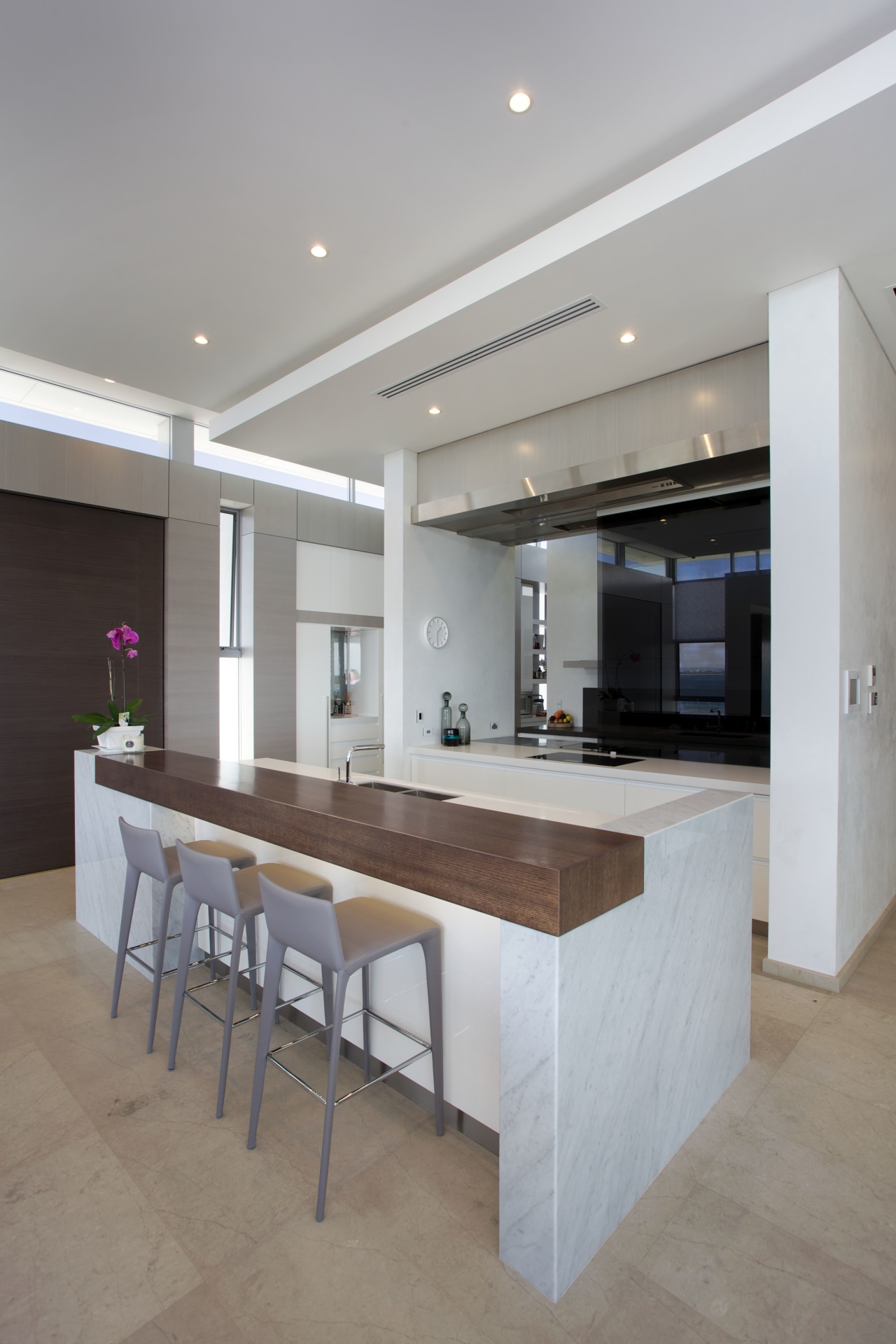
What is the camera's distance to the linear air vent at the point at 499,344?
9.27 feet

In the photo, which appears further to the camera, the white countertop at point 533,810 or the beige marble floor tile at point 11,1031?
the beige marble floor tile at point 11,1031

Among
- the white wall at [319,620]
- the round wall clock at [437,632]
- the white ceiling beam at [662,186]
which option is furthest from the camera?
the white wall at [319,620]

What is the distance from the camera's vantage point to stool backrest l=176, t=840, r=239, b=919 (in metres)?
1.94

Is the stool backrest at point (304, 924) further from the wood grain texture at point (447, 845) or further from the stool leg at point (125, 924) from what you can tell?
the stool leg at point (125, 924)

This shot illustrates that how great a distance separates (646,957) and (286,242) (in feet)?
9.70

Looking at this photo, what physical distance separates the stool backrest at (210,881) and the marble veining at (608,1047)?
0.93 m

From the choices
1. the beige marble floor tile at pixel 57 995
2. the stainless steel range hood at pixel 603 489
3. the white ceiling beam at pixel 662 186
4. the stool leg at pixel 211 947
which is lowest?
the beige marble floor tile at pixel 57 995

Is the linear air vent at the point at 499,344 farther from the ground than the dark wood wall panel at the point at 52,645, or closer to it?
farther from the ground

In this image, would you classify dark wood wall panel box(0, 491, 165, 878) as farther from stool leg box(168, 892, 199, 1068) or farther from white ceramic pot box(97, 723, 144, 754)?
stool leg box(168, 892, 199, 1068)

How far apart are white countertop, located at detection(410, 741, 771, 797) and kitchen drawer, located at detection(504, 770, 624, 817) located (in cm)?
3

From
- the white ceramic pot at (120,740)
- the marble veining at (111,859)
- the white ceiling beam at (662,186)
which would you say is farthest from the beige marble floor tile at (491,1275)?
the white ceiling beam at (662,186)

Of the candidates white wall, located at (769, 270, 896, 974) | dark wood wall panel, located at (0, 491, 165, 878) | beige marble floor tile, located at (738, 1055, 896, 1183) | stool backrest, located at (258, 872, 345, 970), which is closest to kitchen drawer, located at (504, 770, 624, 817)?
white wall, located at (769, 270, 896, 974)

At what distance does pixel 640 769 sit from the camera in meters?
3.60

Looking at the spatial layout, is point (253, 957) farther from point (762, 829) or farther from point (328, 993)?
point (762, 829)
